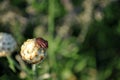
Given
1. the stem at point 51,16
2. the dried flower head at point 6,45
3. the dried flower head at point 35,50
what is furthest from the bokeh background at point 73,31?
the dried flower head at point 35,50

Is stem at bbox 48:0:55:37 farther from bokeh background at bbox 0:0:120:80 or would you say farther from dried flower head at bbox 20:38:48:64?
dried flower head at bbox 20:38:48:64

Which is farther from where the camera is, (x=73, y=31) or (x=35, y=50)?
(x=73, y=31)

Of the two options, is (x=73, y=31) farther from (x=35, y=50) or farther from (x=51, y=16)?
(x=35, y=50)

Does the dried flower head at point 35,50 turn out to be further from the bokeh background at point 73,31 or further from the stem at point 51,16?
the stem at point 51,16

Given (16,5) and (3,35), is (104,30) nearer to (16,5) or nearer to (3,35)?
(16,5)

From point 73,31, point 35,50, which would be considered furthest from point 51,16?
point 35,50

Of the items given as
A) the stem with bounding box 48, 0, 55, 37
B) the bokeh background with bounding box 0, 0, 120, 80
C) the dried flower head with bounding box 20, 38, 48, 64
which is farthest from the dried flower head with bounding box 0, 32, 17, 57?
the stem with bounding box 48, 0, 55, 37
